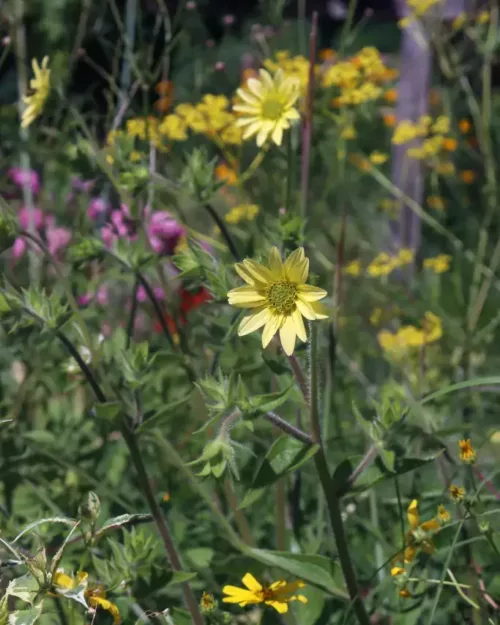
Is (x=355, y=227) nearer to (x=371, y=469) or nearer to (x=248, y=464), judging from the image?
(x=248, y=464)

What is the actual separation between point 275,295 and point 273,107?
43cm

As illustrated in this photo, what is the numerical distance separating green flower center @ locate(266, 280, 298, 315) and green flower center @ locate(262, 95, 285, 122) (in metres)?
0.40

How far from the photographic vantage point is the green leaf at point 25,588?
77cm

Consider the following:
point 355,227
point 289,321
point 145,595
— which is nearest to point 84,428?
point 145,595

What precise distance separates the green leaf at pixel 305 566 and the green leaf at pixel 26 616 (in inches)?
12.2

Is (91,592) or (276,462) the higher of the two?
(276,462)

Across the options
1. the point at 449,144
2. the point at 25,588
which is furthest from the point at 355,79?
the point at 25,588

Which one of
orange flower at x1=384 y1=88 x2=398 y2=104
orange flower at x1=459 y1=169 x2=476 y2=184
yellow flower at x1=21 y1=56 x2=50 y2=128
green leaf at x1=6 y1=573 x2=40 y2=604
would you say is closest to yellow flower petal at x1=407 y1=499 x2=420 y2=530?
green leaf at x1=6 y1=573 x2=40 y2=604

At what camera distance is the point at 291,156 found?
1.32m

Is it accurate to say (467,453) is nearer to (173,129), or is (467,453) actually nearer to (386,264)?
(173,129)

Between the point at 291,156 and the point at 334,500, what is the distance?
57 cm

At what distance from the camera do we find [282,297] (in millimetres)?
863

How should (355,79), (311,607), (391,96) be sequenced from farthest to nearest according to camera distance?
1. (391,96)
2. (355,79)
3. (311,607)

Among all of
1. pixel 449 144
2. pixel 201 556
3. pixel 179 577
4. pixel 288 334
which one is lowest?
pixel 201 556
